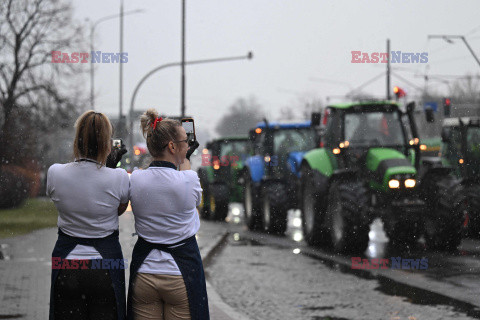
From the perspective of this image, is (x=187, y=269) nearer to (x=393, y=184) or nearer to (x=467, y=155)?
(x=393, y=184)

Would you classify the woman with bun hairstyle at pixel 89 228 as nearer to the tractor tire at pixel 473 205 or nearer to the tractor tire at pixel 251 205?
the tractor tire at pixel 473 205

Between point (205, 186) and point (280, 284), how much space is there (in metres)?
13.7

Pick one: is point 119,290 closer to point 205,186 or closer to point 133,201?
point 133,201

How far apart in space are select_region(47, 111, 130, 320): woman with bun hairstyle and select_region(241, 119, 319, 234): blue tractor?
13592 mm

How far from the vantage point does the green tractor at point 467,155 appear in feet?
54.3

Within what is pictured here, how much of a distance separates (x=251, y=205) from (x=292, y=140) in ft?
5.86

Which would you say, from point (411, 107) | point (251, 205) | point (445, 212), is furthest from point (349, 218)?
point (251, 205)

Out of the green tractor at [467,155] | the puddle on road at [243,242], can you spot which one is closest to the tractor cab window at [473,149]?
the green tractor at [467,155]

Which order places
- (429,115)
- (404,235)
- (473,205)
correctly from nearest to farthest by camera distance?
1. (429,115)
2. (404,235)
3. (473,205)

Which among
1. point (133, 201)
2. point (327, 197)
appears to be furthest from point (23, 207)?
point (133, 201)

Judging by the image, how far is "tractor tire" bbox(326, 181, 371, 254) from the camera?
1342 cm

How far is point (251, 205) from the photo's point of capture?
19.8 meters

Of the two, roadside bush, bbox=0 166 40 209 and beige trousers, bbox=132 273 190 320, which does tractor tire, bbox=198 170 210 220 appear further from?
beige trousers, bbox=132 273 190 320

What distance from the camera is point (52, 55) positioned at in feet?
88.3
